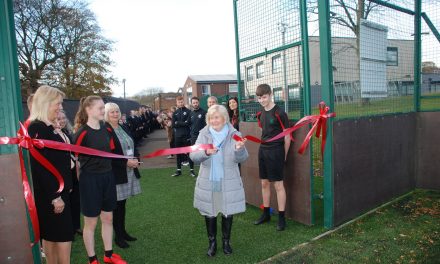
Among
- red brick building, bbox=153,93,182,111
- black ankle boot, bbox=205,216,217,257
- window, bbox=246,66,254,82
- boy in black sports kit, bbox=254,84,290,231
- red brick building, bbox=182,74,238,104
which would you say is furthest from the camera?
red brick building, bbox=153,93,182,111

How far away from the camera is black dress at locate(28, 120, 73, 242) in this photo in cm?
262

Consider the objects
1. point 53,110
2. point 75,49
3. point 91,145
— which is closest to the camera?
point 53,110

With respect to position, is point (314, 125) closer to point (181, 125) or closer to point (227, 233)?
point (227, 233)

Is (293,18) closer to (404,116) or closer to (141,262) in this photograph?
(404,116)

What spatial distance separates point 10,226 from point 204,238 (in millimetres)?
2381

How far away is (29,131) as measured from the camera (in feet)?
8.46

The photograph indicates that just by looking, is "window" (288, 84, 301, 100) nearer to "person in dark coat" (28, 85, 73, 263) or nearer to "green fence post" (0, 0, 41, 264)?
"person in dark coat" (28, 85, 73, 263)

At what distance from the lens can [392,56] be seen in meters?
5.55

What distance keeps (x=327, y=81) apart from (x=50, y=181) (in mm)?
3252

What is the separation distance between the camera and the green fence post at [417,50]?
19.5 ft

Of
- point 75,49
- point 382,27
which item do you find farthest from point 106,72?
point 382,27

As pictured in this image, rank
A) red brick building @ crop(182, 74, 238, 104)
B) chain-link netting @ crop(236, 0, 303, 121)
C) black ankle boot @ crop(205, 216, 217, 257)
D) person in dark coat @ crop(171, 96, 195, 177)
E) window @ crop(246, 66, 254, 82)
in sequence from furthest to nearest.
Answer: red brick building @ crop(182, 74, 238, 104)
person in dark coat @ crop(171, 96, 195, 177)
window @ crop(246, 66, 254, 82)
chain-link netting @ crop(236, 0, 303, 121)
black ankle boot @ crop(205, 216, 217, 257)

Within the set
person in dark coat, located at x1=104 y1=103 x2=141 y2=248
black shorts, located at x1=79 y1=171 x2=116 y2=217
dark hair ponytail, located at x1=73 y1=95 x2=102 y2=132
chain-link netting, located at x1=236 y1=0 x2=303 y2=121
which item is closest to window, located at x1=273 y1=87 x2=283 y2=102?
chain-link netting, located at x1=236 y1=0 x2=303 y2=121

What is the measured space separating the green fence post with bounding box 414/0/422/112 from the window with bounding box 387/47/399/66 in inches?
23.7
